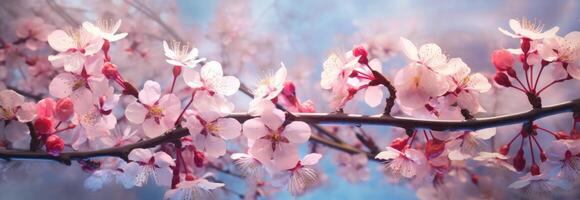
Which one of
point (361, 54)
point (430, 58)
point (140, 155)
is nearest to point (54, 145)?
point (140, 155)

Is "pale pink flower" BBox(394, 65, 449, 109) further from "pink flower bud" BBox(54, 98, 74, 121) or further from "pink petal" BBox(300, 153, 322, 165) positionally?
"pink flower bud" BBox(54, 98, 74, 121)

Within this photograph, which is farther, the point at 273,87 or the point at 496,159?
the point at 496,159

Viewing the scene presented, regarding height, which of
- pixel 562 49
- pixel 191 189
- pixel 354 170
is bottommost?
pixel 354 170

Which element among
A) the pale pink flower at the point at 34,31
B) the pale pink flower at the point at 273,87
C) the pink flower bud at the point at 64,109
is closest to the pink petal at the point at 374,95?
the pale pink flower at the point at 273,87

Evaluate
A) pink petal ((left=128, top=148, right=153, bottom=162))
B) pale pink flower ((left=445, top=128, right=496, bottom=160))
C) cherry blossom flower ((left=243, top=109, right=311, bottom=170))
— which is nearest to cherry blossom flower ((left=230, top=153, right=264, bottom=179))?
cherry blossom flower ((left=243, top=109, right=311, bottom=170))

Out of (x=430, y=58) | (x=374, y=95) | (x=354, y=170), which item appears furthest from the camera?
(x=354, y=170)

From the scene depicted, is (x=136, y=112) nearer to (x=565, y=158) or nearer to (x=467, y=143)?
(x=467, y=143)
